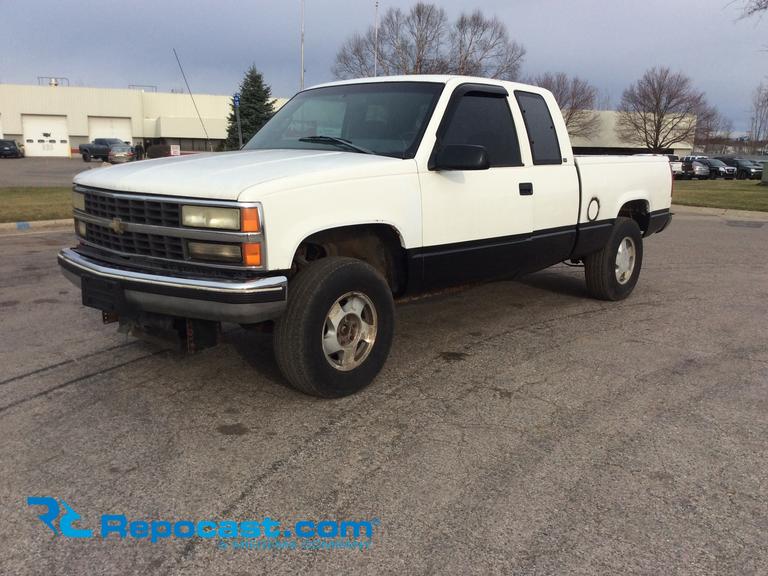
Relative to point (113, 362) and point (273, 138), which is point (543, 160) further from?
point (113, 362)

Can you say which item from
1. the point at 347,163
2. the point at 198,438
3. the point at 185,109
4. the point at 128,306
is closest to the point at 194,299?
the point at 128,306

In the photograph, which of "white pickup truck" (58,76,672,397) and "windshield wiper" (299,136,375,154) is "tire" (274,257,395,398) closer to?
"white pickup truck" (58,76,672,397)

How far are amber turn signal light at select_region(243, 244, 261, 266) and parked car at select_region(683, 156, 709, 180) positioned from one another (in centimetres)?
4255

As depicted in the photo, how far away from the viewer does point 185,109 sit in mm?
67125

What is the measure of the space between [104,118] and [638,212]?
228ft

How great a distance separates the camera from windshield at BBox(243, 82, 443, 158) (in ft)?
14.3

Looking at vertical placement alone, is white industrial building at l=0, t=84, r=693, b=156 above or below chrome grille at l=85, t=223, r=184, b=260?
above

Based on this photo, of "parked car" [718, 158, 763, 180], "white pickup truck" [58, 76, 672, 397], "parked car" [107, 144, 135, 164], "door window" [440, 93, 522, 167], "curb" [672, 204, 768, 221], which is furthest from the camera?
"parked car" [718, 158, 763, 180]

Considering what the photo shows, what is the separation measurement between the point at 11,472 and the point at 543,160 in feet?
13.9

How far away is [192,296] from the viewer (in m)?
3.31

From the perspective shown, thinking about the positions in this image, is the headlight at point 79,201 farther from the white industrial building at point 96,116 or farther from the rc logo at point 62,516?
the white industrial building at point 96,116

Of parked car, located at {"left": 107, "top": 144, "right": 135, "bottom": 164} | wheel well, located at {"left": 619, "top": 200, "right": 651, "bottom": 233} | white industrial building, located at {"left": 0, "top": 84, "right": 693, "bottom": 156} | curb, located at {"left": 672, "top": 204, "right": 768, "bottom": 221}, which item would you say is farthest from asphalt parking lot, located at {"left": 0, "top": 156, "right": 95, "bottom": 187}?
white industrial building, located at {"left": 0, "top": 84, "right": 693, "bottom": 156}

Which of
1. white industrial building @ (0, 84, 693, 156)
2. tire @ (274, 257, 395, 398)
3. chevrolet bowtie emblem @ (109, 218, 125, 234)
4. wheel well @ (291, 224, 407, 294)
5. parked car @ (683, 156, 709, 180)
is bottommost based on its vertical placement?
tire @ (274, 257, 395, 398)

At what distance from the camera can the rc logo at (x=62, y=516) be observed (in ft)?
8.39
